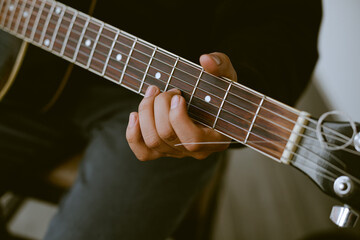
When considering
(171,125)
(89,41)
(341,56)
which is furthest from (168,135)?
(341,56)

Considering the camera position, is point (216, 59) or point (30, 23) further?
point (30, 23)

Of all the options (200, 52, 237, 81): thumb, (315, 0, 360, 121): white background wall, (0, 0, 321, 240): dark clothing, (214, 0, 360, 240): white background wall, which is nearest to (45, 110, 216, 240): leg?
(0, 0, 321, 240): dark clothing

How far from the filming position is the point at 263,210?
1.22 metres

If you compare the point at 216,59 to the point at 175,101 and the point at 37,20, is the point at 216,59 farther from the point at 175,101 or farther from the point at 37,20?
the point at 37,20

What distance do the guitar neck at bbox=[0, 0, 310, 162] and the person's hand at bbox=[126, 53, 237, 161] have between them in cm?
2

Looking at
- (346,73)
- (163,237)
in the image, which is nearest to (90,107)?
(163,237)

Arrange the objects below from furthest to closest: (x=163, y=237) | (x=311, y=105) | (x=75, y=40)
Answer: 1. (x=311, y=105)
2. (x=163, y=237)
3. (x=75, y=40)

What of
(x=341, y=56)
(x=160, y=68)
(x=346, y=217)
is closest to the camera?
(x=346, y=217)

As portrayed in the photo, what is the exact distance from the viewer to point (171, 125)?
39cm

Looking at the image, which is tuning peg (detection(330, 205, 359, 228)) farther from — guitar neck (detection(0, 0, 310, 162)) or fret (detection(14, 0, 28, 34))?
fret (detection(14, 0, 28, 34))

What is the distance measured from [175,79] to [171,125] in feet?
0.24

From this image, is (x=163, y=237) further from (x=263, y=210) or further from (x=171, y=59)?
(x=263, y=210)

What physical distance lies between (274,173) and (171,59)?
115 cm

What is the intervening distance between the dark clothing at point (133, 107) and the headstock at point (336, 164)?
0.13 metres
